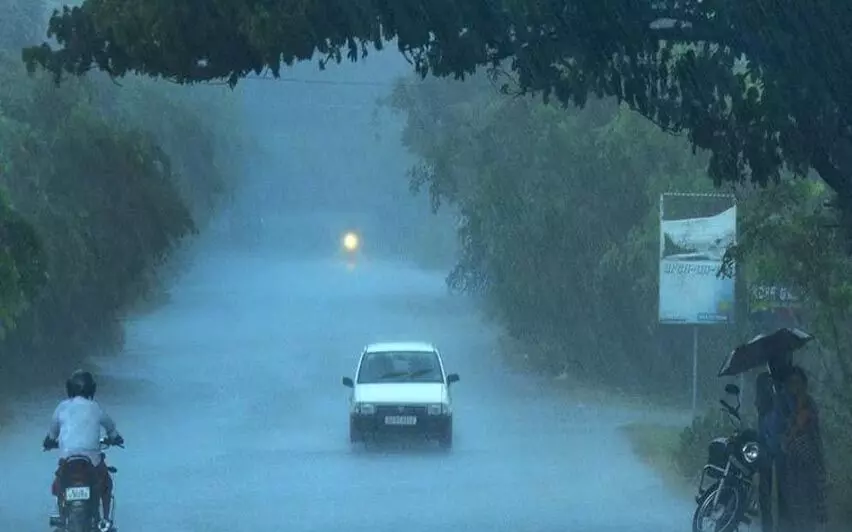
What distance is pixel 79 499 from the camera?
15211 mm

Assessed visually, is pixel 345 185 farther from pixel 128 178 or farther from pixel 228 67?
pixel 228 67

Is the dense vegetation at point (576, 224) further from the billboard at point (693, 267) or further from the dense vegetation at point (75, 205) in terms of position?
the dense vegetation at point (75, 205)

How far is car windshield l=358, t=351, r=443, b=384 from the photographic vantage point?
32188 millimetres

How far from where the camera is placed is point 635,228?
4028cm

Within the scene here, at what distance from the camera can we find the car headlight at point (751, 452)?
55.2 feet

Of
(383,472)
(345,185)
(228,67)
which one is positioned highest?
(345,185)

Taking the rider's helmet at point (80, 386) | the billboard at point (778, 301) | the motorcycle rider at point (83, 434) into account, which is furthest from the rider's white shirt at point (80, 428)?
the billboard at point (778, 301)

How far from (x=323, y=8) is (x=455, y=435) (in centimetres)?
2188

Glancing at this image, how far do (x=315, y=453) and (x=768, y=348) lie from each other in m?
16.1

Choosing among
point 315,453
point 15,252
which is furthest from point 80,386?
point 315,453

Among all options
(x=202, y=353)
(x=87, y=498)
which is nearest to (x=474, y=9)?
(x=87, y=498)

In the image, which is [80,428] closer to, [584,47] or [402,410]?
[584,47]

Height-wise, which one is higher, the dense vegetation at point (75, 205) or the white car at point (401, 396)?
the dense vegetation at point (75, 205)

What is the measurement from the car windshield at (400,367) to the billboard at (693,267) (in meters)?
4.48
